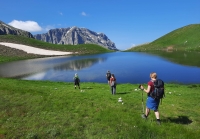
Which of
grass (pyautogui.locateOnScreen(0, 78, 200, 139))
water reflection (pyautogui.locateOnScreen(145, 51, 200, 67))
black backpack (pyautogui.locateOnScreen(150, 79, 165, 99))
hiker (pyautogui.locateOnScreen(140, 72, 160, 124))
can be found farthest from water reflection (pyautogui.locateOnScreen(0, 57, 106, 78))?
black backpack (pyautogui.locateOnScreen(150, 79, 165, 99))

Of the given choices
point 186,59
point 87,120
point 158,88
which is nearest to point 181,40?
point 186,59

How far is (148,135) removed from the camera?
446 inches

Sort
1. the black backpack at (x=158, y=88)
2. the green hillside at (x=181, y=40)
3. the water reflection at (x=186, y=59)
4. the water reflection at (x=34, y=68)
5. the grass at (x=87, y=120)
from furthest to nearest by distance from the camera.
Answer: the green hillside at (x=181, y=40)
the water reflection at (x=186, y=59)
the water reflection at (x=34, y=68)
the black backpack at (x=158, y=88)
the grass at (x=87, y=120)

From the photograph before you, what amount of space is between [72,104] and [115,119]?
546cm

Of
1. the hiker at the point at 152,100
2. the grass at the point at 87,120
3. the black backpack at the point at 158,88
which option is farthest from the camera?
the hiker at the point at 152,100

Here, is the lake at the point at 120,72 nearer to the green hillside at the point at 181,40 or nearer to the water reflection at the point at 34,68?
the water reflection at the point at 34,68

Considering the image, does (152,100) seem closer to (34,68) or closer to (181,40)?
(34,68)

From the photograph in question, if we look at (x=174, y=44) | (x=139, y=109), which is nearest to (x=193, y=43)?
(x=174, y=44)

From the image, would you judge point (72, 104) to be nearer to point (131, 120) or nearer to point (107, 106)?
point (107, 106)

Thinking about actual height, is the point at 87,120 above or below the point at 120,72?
above

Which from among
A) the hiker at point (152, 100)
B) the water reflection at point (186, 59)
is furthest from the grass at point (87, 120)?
the water reflection at point (186, 59)

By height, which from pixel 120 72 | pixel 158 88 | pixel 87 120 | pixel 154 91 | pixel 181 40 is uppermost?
pixel 181 40

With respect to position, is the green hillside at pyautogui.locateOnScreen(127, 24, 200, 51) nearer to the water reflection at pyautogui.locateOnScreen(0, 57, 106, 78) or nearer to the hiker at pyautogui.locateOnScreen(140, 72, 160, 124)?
the water reflection at pyautogui.locateOnScreen(0, 57, 106, 78)

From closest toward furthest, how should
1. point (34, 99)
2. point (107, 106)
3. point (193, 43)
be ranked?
1. point (107, 106)
2. point (34, 99)
3. point (193, 43)
